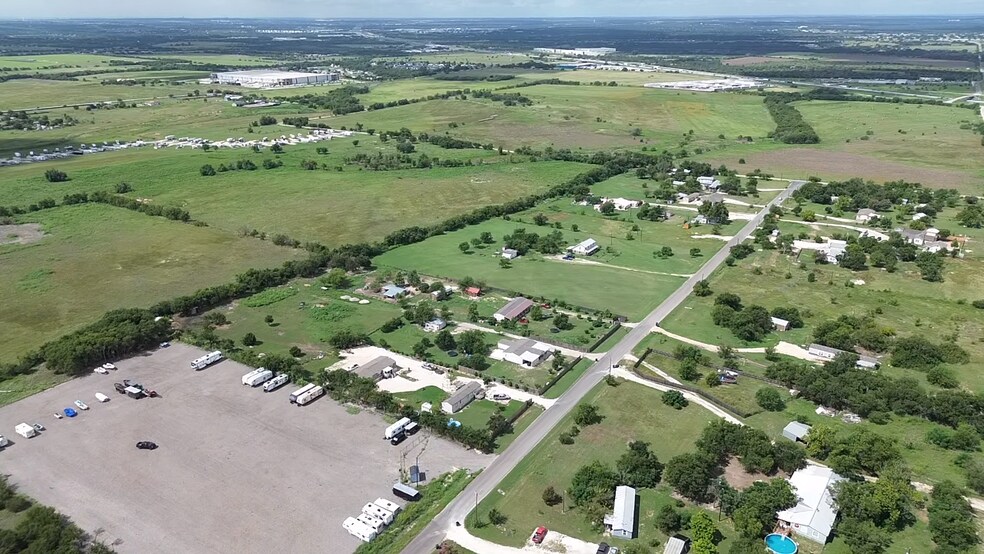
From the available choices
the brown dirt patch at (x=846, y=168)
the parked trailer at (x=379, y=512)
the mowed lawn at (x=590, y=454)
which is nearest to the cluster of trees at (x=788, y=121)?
the brown dirt patch at (x=846, y=168)

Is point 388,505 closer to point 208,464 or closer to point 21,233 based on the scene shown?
point 208,464

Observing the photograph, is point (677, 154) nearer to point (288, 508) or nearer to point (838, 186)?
point (838, 186)

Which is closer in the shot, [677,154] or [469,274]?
[469,274]

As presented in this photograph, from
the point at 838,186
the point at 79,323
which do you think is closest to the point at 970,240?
the point at 838,186

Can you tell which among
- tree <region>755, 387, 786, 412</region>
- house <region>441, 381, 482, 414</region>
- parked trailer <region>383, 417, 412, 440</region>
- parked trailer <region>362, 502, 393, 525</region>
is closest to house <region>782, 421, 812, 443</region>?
tree <region>755, 387, 786, 412</region>

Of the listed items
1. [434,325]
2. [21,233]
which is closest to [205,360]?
[434,325]

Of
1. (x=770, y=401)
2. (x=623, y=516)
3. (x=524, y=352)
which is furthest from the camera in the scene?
(x=524, y=352)
